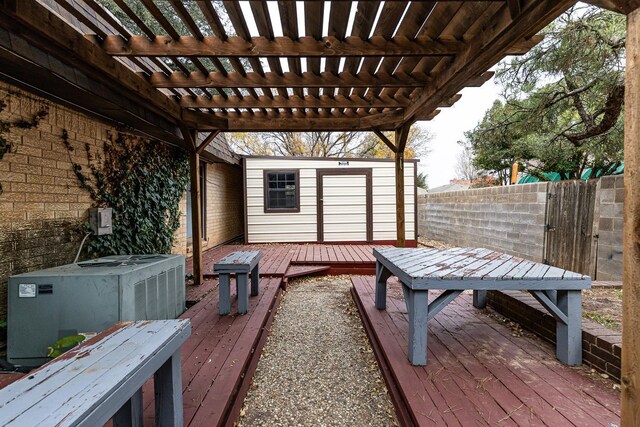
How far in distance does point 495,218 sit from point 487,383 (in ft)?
17.8

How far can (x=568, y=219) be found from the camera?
176 inches

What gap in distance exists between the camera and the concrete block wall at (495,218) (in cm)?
529

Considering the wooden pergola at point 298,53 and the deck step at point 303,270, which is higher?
the wooden pergola at point 298,53

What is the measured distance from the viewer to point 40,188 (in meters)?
2.68

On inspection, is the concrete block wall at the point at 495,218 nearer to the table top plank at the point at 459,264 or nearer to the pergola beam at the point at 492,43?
the table top plank at the point at 459,264

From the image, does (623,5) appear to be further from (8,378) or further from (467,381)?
(8,378)

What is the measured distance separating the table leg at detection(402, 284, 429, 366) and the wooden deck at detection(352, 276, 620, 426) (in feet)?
0.25

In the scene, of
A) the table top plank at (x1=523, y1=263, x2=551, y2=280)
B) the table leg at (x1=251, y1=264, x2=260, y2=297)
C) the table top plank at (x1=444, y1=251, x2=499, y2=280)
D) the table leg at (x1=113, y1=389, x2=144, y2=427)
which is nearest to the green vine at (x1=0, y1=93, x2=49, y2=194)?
the table leg at (x1=113, y1=389, x2=144, y2=427)

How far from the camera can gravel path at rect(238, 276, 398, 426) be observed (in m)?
1.99

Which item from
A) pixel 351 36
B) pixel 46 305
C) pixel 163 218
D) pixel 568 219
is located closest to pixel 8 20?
pixel 46 305

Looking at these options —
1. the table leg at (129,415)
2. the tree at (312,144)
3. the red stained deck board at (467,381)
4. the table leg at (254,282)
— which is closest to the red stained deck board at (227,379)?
the table leg at (129,415)

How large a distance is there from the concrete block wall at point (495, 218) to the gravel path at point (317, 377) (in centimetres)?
372

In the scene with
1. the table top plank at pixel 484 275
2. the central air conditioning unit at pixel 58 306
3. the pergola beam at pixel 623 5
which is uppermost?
the pergola beam at pixel 623 5

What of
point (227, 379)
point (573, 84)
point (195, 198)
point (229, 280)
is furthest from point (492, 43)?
point (573, 84)
